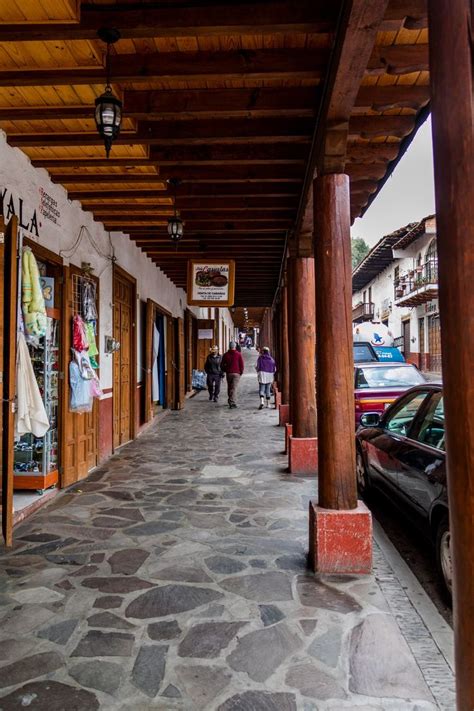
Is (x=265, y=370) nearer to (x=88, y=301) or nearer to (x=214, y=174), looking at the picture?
(x=88, y=301)

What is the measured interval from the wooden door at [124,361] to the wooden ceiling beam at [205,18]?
474cm

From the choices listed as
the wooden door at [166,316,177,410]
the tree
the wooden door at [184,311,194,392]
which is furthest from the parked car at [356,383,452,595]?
the tree

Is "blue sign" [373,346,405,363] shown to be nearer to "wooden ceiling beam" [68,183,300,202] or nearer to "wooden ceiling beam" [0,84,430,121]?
"wooden ceiling beam" [68,183,300,202]

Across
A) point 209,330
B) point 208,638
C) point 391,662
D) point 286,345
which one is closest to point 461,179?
point 391,662

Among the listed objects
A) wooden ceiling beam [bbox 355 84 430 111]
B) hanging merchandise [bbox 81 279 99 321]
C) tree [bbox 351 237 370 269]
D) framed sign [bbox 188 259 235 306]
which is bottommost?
hanging merchandise [bbox 81 279 99 321]

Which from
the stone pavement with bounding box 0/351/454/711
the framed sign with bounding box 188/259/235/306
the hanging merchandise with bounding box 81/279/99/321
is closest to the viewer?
the stone pavement with bounding box 0/351/454/711

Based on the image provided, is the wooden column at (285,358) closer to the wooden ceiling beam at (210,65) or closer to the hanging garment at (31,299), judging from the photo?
the hanging garment at (31,299)

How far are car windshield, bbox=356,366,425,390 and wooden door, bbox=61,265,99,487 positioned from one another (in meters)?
4.22

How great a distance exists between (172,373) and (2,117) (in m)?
9.59

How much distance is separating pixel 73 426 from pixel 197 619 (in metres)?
3.66

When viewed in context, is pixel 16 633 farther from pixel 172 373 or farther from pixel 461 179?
pixel 172 373

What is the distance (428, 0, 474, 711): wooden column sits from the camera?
142 centimetres

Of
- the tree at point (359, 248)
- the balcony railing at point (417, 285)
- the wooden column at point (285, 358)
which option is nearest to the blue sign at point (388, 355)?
the wooden column at point (285, 358)

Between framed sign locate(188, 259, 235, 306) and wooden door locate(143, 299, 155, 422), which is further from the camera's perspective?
wooden door locate(143, 299, 155, 422)
